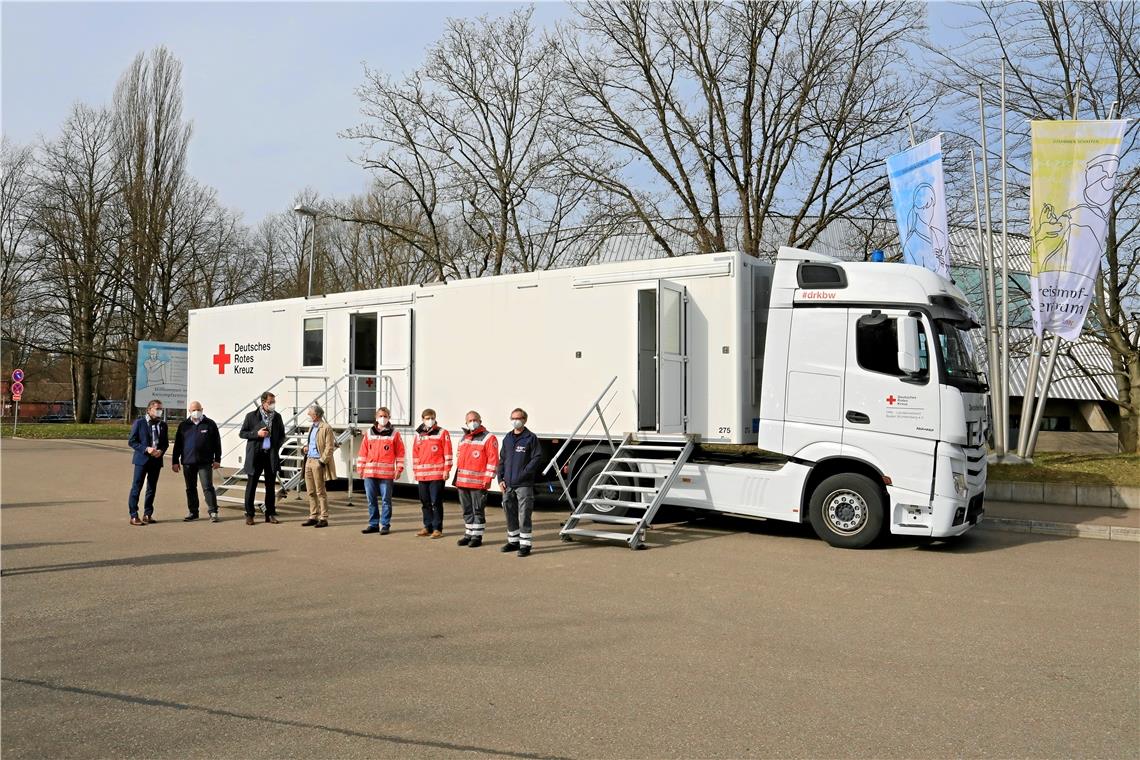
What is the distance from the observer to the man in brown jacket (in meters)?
12.9

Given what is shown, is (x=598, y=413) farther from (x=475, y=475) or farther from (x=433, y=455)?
(x=433, y=455)

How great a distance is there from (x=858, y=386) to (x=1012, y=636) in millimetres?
4377

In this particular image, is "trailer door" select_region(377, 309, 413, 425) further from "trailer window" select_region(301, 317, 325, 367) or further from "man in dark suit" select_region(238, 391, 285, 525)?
"man in dark suit" select_region(238, 391, 285, 525)

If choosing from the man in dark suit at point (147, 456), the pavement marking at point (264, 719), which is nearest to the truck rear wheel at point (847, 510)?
the pavement marking at point (264, 719)

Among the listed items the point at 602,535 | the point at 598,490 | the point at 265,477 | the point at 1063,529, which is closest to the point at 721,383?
the point at 598,490

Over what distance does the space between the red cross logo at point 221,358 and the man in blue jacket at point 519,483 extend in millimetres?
8600

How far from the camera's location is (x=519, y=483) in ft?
34.9

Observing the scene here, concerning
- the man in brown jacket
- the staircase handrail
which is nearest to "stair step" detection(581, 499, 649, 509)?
the staircase handrail

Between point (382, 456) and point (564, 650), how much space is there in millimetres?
6493

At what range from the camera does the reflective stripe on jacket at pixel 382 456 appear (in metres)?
12.2

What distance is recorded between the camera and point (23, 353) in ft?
139

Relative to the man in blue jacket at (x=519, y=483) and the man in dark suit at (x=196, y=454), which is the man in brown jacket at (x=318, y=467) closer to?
the man in dark suit at (x=196, y=454)

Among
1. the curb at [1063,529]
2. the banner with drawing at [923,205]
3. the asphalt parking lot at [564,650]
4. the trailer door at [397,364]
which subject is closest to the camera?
the asphalt parking lot at [564,650]

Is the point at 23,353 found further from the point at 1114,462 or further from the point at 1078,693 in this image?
the point at 1078,693
